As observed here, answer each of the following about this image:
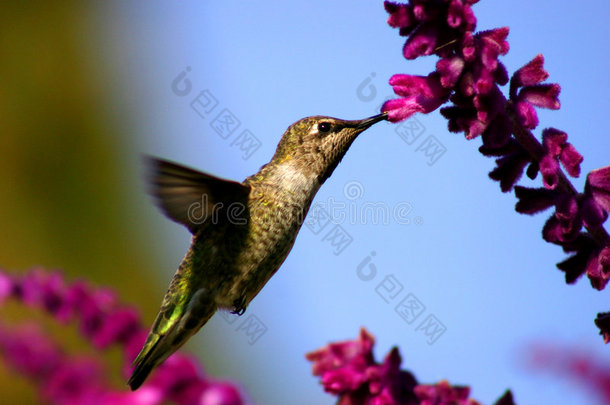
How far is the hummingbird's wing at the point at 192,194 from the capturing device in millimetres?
3299

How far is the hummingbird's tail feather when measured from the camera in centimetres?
361

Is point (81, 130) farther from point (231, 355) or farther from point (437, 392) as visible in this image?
point (437, 392)

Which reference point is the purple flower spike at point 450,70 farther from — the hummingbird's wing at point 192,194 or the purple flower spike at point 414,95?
the hummingbird's wing at point 192,194

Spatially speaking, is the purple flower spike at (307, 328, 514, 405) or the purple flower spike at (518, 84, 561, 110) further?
the purple flower spike at (307, 328, 514, 405)

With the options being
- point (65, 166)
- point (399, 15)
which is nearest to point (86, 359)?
point (399, 15)

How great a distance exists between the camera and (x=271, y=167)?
13.2ft

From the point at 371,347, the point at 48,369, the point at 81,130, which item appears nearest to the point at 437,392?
the point at 371,347

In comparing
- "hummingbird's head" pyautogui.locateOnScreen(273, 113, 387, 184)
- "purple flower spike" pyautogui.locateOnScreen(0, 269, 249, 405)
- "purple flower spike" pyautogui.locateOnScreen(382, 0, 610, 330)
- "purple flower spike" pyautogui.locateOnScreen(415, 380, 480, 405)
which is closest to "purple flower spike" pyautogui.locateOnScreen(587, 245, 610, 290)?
"purple flower spike" pyautogui.locateOnScreen(382, 0, 610, 330)

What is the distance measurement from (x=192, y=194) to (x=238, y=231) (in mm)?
385

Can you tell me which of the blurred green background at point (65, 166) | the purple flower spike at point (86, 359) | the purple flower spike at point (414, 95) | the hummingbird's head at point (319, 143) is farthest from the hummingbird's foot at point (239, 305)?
the blurred green background at point (65, 166)

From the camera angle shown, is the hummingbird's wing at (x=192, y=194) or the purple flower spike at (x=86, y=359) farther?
the purple flower spike at (x=86, y=359)

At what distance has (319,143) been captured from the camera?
395cm

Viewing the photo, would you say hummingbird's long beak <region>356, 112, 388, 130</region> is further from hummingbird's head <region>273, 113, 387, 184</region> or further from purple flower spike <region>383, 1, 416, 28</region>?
purple flower spike <region>383, 1, 416, 28</region>

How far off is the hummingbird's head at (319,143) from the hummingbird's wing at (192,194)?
0.35 metres
